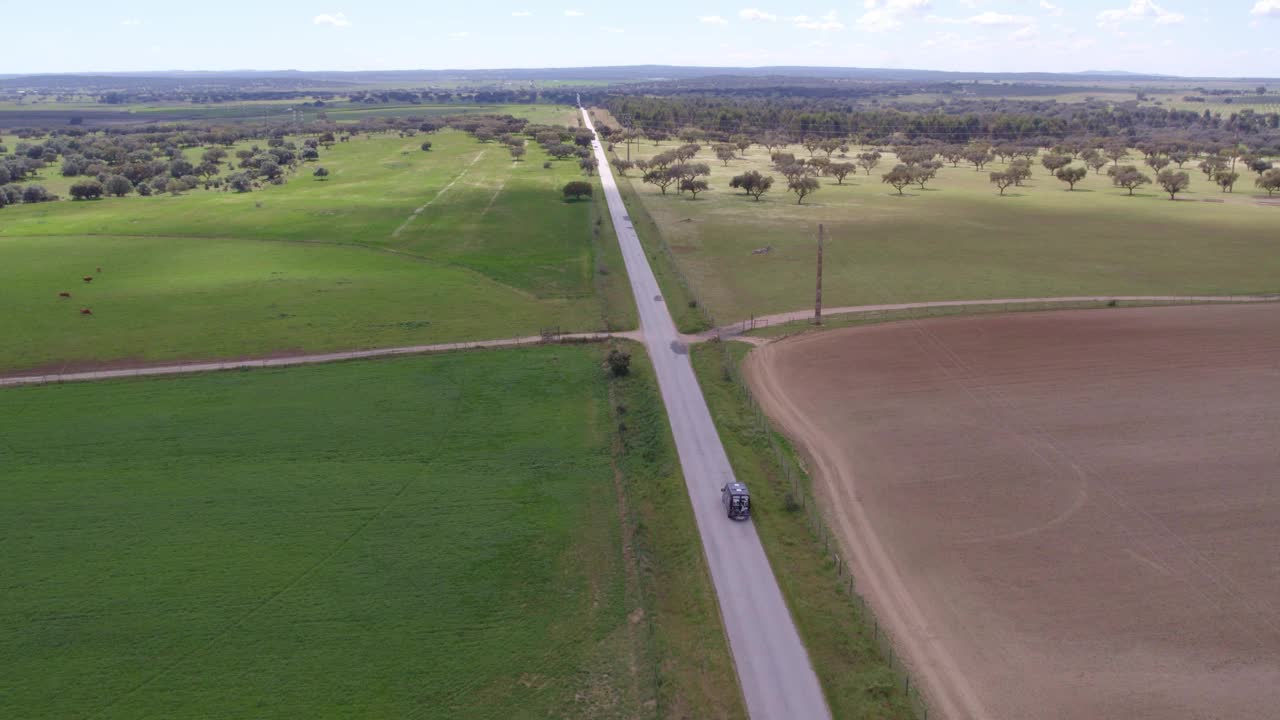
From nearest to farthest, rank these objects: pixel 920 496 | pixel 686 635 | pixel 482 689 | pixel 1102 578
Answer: pixel 482 689 → pixel 686 635 → pixel 1102 578 → pixel 920 496

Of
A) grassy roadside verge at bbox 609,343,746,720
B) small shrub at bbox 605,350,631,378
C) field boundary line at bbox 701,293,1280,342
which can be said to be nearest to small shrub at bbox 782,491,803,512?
grassy roadside verge at bbox 609,343,746,720

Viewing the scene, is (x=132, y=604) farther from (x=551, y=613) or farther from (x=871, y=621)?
(x=871, y=621)

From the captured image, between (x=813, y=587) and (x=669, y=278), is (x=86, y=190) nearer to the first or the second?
(x=669, y=278)

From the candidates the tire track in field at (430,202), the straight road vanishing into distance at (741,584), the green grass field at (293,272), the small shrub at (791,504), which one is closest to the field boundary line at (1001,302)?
the green grass field at (293,272)

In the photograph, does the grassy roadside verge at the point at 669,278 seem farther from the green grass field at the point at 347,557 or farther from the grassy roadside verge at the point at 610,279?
the green grass field at the point at 347,557

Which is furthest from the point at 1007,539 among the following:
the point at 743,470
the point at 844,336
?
the point at 844,336
